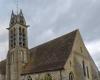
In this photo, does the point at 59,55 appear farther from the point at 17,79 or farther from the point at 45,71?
the point at 17,79

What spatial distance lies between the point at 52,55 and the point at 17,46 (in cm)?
908

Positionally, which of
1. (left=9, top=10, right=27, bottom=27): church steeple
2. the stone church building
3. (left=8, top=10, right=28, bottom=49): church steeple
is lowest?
the stone church building

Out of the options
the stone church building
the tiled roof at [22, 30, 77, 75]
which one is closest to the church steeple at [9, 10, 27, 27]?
the stone church building

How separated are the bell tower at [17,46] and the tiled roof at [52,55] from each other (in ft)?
5.10

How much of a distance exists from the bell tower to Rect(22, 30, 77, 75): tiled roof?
1.55m

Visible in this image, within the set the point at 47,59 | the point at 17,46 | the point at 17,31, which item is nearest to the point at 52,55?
the point at 47,59

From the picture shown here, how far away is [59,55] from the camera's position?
32.8m

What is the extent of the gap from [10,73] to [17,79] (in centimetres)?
298

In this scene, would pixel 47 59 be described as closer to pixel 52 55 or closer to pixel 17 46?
pixel 52 55

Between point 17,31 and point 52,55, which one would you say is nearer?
point 52,55

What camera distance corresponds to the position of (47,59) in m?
34.8

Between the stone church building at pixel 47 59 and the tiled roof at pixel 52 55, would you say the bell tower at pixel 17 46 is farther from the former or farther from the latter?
the tiled roof at pixel 52 55

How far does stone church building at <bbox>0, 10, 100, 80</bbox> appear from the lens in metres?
30.8

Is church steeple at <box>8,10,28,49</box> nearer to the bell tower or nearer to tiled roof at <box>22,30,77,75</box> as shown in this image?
the bell tower
